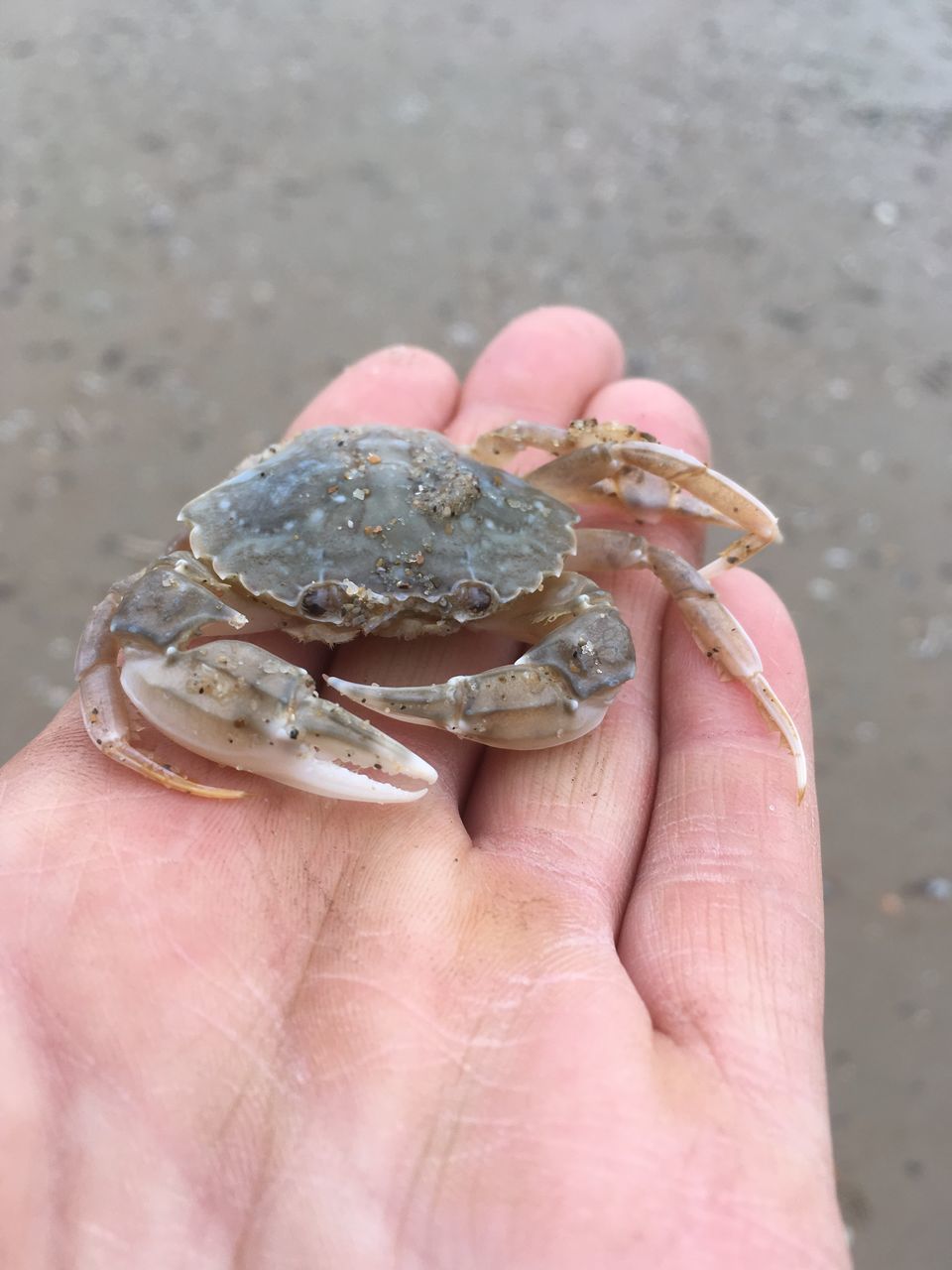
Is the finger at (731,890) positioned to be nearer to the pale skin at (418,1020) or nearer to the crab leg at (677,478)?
the pale skin at (418,1020)

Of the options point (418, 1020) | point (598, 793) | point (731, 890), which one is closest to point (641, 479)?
point (598, 793)

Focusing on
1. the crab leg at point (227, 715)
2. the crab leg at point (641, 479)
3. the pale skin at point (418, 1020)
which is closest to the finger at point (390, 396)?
the crab leg at point (641, 479)

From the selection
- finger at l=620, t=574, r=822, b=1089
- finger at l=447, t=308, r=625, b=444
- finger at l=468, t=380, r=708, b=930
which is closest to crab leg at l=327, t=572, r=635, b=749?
finger at l=468, t=380, r=708, b=930

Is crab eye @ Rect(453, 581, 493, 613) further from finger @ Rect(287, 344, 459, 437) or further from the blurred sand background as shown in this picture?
the blurred sand background

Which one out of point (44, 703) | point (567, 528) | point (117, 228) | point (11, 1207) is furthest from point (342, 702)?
point (117, 228)

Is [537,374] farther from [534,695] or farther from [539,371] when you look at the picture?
[534,695]

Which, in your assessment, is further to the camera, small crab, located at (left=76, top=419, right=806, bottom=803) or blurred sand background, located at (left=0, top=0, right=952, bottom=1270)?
blurred sand background, located at (left=0, top=0, right=952, bottom=1270)
